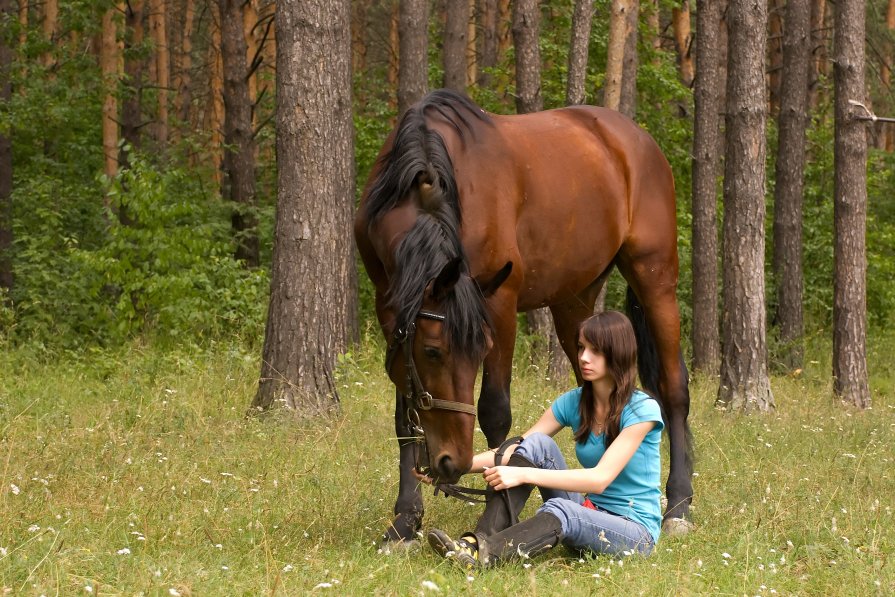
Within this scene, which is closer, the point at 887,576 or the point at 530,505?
the point at 887,576

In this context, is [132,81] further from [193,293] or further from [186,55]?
[193,293]

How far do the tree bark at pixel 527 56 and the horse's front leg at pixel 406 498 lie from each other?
759 centimetres

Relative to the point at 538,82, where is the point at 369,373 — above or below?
below

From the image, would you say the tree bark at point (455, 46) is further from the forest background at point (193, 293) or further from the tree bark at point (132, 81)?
the tree bark at point (132, 81)

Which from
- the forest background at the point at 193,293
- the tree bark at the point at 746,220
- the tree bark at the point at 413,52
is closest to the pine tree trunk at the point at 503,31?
the forest background at the point at 193,293

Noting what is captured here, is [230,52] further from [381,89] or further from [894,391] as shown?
[894,391]

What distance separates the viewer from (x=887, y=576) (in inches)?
164

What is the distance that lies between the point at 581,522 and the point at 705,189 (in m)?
10.6

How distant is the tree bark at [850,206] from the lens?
10.6 m

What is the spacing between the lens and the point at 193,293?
12422 mm

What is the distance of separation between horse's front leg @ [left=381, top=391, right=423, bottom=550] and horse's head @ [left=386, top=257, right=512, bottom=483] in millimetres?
552

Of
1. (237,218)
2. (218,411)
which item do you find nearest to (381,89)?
(237,218)

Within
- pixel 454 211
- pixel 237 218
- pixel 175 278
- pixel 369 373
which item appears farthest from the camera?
pixel 237 218

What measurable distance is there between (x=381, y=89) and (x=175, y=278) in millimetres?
15046
